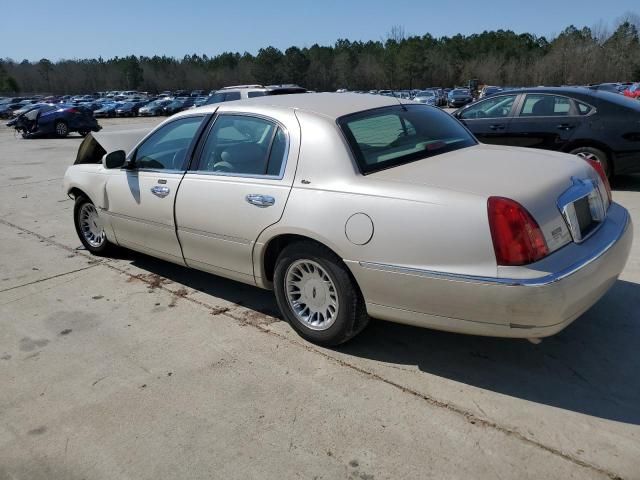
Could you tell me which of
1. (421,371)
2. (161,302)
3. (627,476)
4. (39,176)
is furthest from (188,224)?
(39,176)

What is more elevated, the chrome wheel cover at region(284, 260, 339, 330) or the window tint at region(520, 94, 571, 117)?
the window tint at region(520, 94, 571, 117)

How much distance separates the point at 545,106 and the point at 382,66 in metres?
104

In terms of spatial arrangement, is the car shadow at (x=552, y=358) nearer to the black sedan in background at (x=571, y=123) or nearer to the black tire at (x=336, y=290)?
the black tire at (x=336, y=290)

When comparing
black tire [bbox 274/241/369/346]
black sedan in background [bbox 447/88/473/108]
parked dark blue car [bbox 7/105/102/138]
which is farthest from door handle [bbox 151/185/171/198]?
black sedan in background [bbox 447/88/473/108]

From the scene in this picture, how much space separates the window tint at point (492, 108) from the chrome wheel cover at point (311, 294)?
612 centimetres

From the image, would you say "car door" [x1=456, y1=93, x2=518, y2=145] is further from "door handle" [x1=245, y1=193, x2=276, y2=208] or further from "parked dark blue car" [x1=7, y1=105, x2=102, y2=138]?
"parked dark blue car" [x1=7, y1=105, x2=102, y2=138]

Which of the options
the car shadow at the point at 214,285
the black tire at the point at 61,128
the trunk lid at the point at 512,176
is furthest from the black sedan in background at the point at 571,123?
the black tire at the point at 61,128

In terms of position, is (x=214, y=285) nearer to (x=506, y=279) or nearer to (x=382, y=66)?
(x=506, y=279)

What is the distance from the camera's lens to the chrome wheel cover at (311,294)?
135 inches

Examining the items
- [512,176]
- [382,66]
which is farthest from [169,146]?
[382,66]

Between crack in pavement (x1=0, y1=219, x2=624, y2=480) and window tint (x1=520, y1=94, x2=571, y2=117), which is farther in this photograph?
window tint (x1=520, y1=94, x2=571, y2=117)

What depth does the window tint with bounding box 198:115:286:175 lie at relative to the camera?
3.66m

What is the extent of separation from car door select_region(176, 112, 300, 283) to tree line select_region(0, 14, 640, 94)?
84.3m

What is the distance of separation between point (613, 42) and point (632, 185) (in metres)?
85.7
